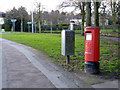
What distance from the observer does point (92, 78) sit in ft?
18.2

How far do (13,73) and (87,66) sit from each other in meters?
2.52

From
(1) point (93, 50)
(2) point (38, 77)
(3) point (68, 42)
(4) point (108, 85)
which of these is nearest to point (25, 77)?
(2) point (38, 77)

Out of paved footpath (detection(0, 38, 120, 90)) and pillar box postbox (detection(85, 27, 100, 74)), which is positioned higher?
pillar box postbox (detection(85, 27, 100, 74))

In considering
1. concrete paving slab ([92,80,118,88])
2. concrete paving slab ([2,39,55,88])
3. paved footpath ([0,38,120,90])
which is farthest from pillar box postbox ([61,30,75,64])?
concrete paving slab ([92,80,118,88])

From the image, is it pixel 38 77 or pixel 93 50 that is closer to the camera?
Answer: pixel 38 77

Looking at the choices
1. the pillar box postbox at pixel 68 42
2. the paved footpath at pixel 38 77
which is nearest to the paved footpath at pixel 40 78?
the paved footpath at pixel 38 77

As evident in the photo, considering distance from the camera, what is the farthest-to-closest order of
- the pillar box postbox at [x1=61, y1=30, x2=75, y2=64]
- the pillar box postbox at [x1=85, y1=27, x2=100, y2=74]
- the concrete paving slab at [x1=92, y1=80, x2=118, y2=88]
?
the pillar box postbox at [x1=61, y1=30, x2=75, y2=64] < the pillar box postbox at [x1=85, y1=27, x2=100, y2=74] < the concrete paving slab at [x1=92, y1=80, x2=118, y2=88]

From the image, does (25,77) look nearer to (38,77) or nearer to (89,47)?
(38,77)

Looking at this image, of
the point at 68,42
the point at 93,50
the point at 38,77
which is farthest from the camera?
the point at 68,42

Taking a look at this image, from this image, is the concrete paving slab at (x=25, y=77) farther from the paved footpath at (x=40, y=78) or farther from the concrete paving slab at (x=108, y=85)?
the concrete paving slab at (x=108, y=85)

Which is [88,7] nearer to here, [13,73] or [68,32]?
[68,32]

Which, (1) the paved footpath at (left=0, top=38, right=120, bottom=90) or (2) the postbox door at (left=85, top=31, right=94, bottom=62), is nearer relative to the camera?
(1) the paved footpath at (left=0, top=38, right=120, bottom=90)

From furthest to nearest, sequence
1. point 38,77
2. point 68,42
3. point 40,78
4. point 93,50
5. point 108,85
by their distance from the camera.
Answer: point 68,42 < point 93,50 < point 38,77 < point 40,78 < point 108,85

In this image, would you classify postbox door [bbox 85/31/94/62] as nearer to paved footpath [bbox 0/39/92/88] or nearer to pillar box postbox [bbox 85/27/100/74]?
pillar box postbox [bbox 85/27/100/74]
